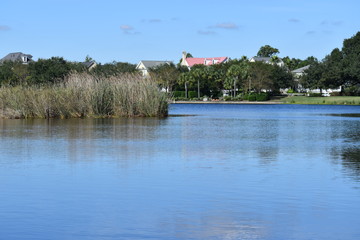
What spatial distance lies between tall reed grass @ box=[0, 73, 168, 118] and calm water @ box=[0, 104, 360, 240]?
63.4 feet

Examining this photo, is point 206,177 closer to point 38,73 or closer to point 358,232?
point 358,232

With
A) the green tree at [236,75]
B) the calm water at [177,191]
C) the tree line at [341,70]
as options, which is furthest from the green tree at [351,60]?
the calm water at [177,191]

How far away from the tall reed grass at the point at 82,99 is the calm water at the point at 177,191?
63.4 ft

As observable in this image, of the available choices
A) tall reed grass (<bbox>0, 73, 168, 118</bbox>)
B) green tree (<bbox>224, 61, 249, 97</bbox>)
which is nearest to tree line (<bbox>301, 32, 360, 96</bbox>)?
green tree (<bbox>224, 61, 249, 97</bbox>)

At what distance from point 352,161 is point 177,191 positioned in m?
8.20

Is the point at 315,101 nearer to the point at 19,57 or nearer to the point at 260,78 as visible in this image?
the point at 260,78

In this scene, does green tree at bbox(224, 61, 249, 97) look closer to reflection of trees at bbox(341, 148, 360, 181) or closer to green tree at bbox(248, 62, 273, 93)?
green tree at bbox(248, 62, 273, 93)

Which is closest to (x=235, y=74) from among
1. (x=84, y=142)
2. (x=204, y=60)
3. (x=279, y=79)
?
(x=279, y=79)

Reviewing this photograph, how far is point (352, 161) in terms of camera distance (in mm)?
19781

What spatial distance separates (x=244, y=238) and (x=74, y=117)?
37.4 metres

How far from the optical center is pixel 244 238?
31.2 ft

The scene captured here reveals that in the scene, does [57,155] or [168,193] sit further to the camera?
[57,155]

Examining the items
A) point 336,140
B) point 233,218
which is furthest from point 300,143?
point 233,218

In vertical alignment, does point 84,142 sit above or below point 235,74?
below
